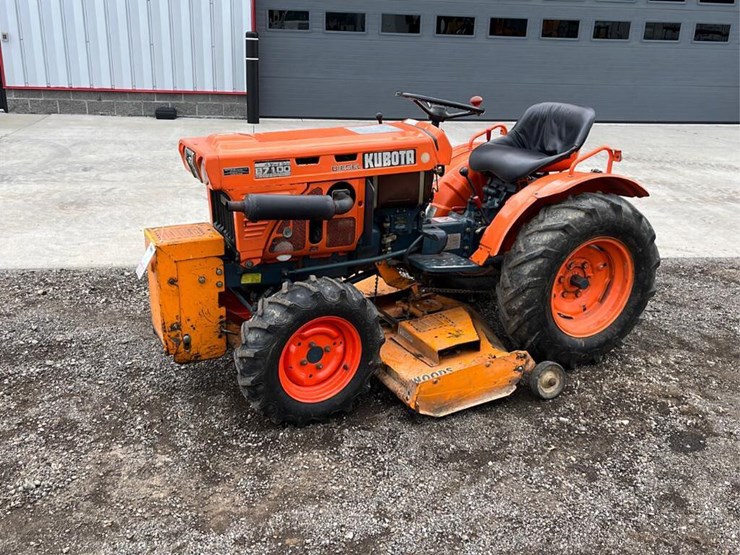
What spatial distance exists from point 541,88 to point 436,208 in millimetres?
8734

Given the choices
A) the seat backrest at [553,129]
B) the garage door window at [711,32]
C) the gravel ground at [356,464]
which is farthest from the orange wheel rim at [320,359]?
the garage door window at [711,32]

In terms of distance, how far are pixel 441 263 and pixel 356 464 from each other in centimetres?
121

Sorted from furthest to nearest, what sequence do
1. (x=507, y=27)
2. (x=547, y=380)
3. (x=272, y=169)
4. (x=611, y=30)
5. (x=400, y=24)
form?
1. (x=611, y=30)
2. (x=507, y=27)
3. (x=400, y=24)
4. (x=547, y=380)
5. (x=272, y=169)

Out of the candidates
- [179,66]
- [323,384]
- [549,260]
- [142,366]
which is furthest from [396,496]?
[179,66]

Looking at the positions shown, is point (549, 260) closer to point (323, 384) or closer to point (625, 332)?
point (625, 332)

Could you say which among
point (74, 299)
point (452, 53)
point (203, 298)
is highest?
point (452, 53)

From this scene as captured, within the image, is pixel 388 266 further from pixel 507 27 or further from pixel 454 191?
pixel 507 27

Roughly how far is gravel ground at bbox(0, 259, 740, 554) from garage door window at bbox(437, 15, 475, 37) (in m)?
8.67

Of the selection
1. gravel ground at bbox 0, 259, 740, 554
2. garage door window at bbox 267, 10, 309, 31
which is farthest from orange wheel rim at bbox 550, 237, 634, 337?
garage door window at bbox 267, 10, 309, 31

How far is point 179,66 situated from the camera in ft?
36.4

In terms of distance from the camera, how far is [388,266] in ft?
12.7

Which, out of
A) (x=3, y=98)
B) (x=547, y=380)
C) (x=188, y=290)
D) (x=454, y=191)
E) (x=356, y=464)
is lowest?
(x=356, y=464)

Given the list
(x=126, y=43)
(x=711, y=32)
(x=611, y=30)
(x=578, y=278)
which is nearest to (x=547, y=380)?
(x=578, y=278)

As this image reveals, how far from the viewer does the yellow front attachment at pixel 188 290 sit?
10.3 feet
